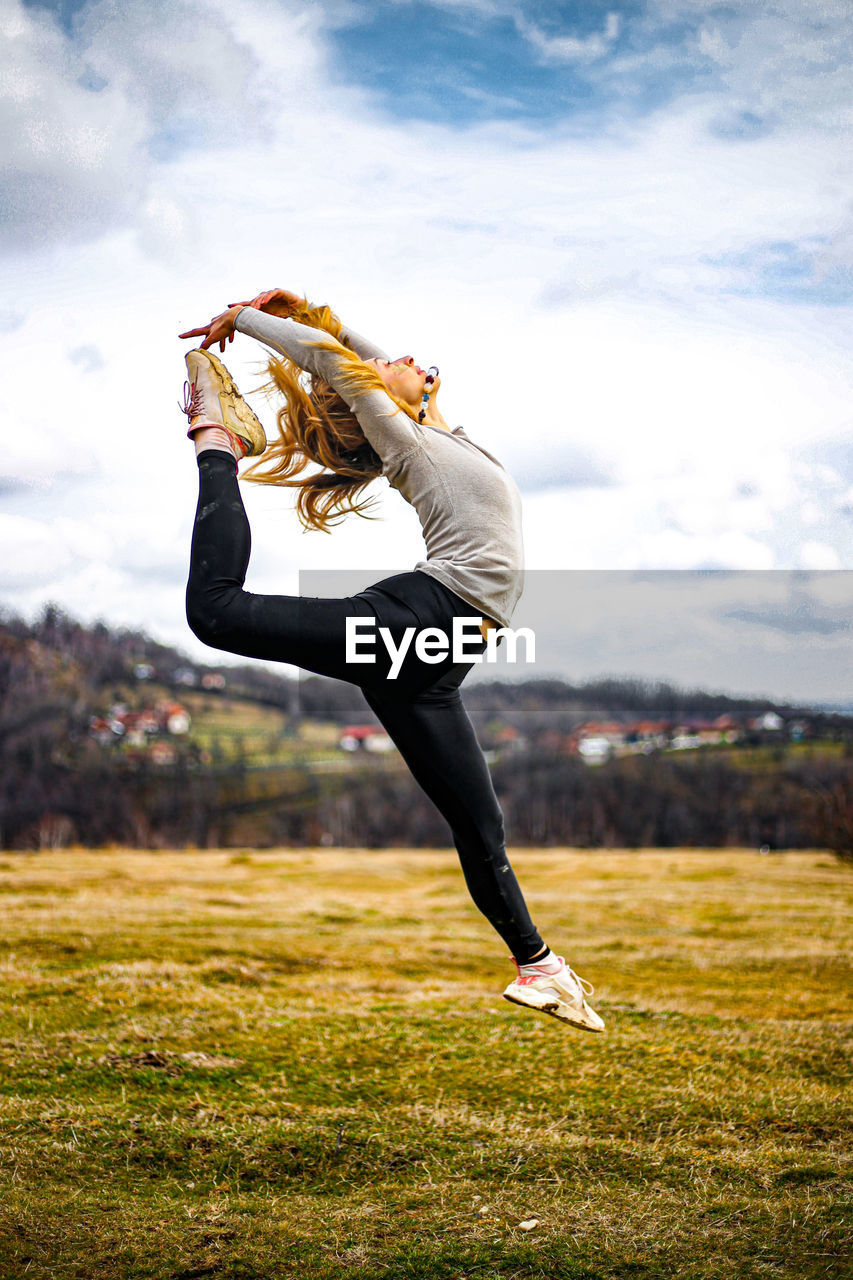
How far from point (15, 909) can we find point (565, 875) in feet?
54.2

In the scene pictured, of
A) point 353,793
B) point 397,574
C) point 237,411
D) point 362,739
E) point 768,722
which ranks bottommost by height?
Result: point 353,793

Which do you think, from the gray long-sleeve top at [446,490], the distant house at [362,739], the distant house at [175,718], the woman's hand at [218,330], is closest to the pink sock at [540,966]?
the gray long-sleeve top at [446,490]

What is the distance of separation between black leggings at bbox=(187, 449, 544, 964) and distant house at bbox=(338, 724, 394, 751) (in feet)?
226

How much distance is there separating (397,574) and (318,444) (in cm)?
72

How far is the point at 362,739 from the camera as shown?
244 ft

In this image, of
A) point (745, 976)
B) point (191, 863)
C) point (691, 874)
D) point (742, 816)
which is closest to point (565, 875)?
point (691, 874)

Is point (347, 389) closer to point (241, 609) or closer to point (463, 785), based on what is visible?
point (241, 609)

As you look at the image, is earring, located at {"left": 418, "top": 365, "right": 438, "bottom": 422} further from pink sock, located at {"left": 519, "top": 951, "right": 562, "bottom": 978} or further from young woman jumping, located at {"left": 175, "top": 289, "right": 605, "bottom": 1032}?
pink sock, located at {"left": 519, "top": 951, "right": 562, "bottom": 978}

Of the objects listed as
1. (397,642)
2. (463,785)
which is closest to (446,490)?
(397,642)

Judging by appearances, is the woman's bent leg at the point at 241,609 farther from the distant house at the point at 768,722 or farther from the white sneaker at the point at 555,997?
the distant house at the point at 768,722

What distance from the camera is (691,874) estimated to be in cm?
2472

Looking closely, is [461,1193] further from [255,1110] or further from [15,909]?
[15,909]

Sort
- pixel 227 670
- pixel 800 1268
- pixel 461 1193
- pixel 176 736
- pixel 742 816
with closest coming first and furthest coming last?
1. pixel 800 1268
2. pixel 461 1193
3. pixel 742 816
4. pixel 176 736
5. pixel 227 670

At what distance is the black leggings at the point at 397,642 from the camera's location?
122 inches
